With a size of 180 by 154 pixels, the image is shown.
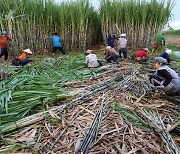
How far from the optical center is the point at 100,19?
14.8 meters

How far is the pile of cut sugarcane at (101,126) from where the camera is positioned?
3.43 metres

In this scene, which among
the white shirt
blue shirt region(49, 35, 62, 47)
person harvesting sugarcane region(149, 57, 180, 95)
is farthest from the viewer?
blue shirt region(49, 35, 62, 47)

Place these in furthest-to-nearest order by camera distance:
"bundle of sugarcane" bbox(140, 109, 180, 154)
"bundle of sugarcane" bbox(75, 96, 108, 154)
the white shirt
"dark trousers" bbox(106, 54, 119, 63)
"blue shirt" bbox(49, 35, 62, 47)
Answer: "blue shirt" bbox(49, 35, 62, 47), "dark trousers" bbox(106, 54, 119, 63), the white shirt, "bundle of sugarcane" bbox(140, 109, 180, 154), "bundle of sugarcane" bbox(75, 96, 108, 154)

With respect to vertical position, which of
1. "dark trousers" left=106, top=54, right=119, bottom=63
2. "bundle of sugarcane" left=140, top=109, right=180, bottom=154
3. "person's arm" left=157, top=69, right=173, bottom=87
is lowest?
"bundle of sugarcane" left=140, top=109, right=180, bottom=154

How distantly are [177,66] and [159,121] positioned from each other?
4362mm

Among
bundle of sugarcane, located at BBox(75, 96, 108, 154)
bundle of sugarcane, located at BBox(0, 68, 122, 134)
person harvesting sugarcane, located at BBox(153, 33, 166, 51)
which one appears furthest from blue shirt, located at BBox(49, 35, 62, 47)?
bundle of sugarcane, located at BBox(75, 96, 108, 154)

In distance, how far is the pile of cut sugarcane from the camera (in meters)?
3.43

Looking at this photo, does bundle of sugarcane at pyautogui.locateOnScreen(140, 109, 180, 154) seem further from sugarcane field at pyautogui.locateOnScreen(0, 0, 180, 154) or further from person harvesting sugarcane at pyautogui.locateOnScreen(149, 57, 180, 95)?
person harvesting sugarcane at pyautogui.locateOnScreen(149, 57, 180, 95)

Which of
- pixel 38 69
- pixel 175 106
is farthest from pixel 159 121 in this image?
pixel 38 69

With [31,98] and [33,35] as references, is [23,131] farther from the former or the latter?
[33,35]

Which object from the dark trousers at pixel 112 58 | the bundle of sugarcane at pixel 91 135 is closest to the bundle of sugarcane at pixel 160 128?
the bundle of sugarcane at pixel 91 135

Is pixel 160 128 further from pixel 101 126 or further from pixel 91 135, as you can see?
pixel 91 135

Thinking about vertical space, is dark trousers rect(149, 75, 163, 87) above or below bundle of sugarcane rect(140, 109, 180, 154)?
above

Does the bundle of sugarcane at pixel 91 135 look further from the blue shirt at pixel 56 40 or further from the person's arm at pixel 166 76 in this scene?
the blue shirt at pixel 56 40
